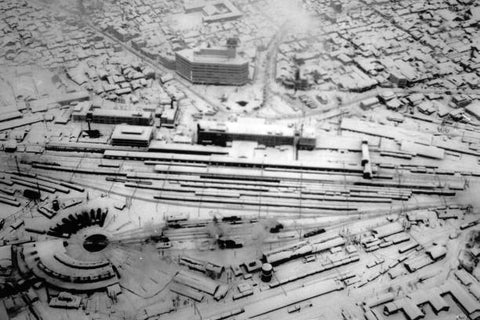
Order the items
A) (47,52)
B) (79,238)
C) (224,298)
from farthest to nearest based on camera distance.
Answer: (47,52) → (79,238) → (224,298)

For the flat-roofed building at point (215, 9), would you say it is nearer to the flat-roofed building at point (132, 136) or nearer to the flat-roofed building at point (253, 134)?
the flat-roofed building at point (253, 134)

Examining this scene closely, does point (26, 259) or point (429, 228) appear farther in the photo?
point (429, 228)

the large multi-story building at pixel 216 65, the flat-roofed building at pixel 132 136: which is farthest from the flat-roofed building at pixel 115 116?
the large multi-story building at pixel 216 65

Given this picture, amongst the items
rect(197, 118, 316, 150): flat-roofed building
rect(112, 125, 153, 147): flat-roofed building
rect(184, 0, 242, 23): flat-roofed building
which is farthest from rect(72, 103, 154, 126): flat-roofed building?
rect(184, 0, 242, 23): flat-roofed building

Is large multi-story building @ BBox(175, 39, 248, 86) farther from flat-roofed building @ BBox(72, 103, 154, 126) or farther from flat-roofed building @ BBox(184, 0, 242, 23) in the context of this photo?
flat-roofed building @ BBox(184, 0, 242, 23)

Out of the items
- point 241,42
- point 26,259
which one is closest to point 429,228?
point 26,259

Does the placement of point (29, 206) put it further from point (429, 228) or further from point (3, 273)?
point (429, 228)
